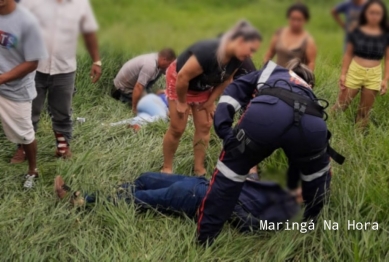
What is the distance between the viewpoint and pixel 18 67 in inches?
112

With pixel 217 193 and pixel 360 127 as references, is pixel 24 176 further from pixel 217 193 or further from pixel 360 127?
pixel 360 127

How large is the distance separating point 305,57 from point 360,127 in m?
0.83

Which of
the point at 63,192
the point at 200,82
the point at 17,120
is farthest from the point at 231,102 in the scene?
the point at 17,120

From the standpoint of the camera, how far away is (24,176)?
10.7 ft

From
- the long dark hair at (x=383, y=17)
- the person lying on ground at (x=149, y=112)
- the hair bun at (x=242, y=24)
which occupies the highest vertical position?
the hair bun at (x=242, y=24)

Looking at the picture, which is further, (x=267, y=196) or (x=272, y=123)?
(x=267, y=196)

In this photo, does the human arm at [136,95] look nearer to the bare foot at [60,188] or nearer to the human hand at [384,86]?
the bare foot at [60,188]

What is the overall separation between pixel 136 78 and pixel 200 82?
1765 millimetres

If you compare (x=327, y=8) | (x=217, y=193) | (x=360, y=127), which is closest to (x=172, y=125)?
(x=217, y=193)

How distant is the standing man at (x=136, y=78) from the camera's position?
14.8 ft

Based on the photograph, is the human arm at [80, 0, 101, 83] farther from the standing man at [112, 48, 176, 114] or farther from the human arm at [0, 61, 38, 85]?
the standing man at [112, 48, 176, 114]

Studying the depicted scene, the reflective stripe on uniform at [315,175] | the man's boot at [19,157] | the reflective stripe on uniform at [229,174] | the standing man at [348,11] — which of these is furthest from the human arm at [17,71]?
the standing man at [348,11]

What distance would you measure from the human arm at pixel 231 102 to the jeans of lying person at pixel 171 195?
18.8 inches

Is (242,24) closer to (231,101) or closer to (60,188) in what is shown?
(231,101)
